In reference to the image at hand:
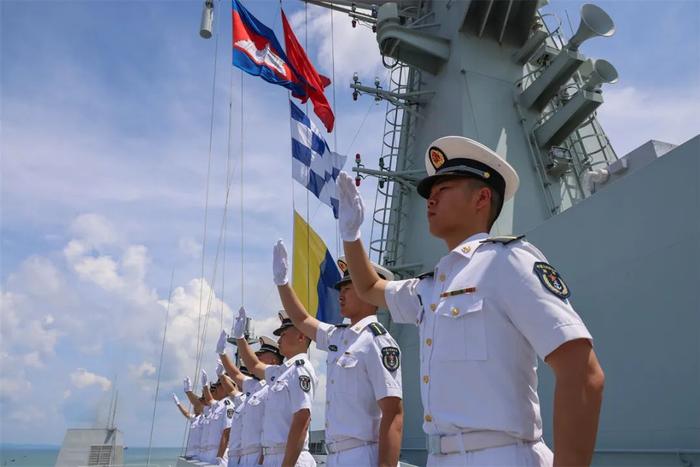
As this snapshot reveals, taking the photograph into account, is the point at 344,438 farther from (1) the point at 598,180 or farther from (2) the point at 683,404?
(1) the point at 598,180

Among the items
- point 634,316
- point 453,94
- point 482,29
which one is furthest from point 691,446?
point 482,29

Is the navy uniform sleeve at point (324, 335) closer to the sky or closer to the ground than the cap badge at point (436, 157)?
closer to the ground

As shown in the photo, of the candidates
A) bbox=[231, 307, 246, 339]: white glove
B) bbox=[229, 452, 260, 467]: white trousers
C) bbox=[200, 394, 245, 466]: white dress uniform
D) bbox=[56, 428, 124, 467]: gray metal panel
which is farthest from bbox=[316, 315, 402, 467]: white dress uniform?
bbox=[56, 428, 124, 467]: gray metal panel

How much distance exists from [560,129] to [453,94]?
1.80 meters

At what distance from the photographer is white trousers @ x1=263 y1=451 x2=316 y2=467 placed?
136 inches

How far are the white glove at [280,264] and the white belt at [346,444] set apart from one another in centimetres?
84

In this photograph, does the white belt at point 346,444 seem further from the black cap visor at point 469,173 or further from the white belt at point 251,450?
the white belt at point 251,450

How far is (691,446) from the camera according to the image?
343 centimetres

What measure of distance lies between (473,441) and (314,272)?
4.51 m

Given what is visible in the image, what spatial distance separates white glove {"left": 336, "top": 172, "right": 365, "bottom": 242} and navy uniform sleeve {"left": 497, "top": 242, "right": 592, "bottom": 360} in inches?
23.1

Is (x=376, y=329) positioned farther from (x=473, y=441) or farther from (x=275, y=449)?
(x=275, y=449)

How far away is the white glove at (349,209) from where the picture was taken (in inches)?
72.9

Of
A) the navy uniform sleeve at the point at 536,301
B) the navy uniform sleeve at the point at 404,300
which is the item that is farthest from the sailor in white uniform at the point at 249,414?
the navy uniform sleeve at the point at 536,301

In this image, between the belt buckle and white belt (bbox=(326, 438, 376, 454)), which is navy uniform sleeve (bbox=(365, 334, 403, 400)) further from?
the belt buckle
